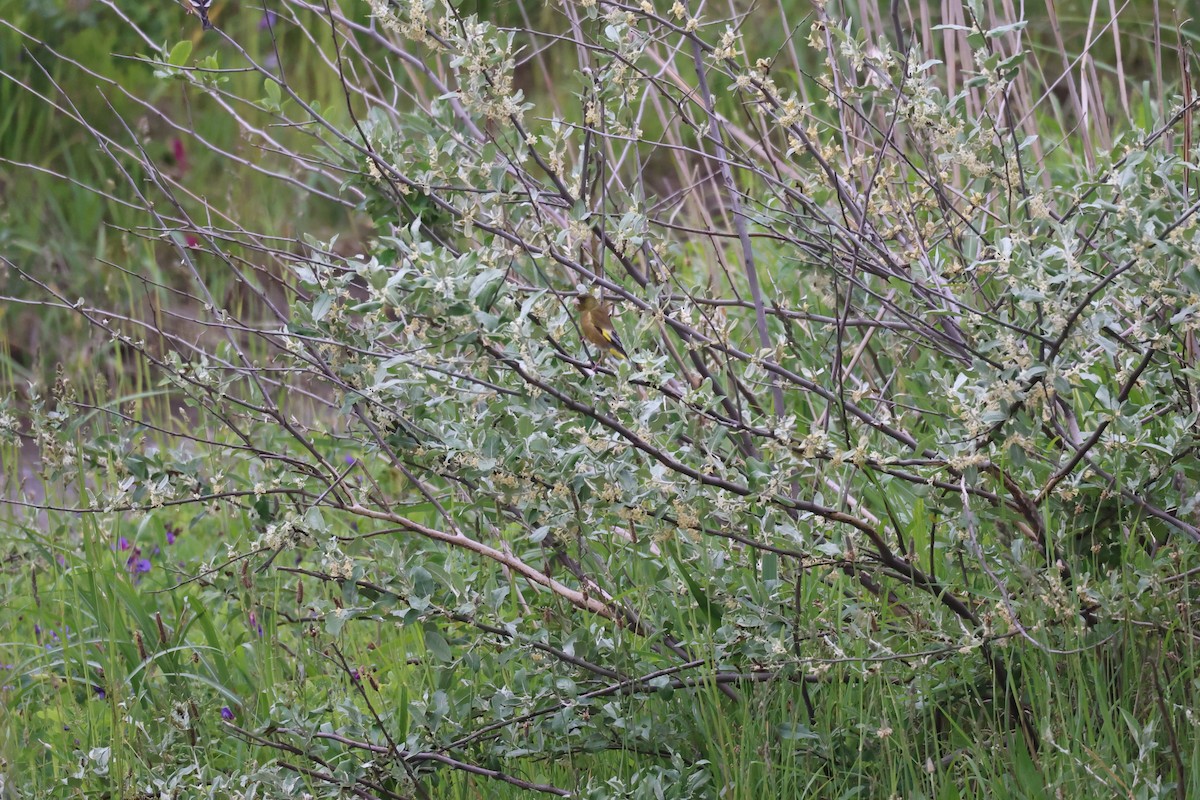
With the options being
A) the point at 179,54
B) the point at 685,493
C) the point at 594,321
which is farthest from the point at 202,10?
the point at 685,493

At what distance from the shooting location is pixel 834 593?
213 cm

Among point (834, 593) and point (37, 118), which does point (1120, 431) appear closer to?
point (834, 593)

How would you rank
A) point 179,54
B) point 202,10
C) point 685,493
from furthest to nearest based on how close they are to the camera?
point 179,54 < point 202,10 < point 685,493

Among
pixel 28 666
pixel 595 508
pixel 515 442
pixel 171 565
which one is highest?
pixel 515 442

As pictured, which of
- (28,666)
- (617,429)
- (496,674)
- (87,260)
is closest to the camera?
(617,429)

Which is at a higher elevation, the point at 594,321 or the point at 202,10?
the point at 202,10

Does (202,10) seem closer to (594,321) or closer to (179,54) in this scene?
(179,54)

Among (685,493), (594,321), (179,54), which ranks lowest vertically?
(685,493)

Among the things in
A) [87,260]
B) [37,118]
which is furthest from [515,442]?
[37,118]

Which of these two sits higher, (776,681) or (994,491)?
(994,491)

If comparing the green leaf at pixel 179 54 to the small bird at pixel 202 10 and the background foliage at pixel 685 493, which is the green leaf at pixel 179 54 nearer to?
the background foliage at pixel 685 493

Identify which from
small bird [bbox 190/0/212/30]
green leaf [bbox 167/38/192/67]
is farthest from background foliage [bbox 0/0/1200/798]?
small bird [bbox 190/0/212/30]

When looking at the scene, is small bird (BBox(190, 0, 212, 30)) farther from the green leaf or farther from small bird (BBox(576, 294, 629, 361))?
small bird (BBox(576, 294, 629, 361))

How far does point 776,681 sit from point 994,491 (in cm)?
48
